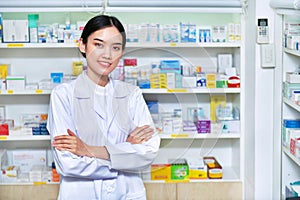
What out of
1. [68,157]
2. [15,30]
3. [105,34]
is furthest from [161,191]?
[105,34]

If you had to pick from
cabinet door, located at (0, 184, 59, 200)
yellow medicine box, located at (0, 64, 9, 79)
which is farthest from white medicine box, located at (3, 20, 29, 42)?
cabinet door, located at (0, 184, 59, 200)

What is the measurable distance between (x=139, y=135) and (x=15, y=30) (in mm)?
1523

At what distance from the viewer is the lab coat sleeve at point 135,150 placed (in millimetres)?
2350

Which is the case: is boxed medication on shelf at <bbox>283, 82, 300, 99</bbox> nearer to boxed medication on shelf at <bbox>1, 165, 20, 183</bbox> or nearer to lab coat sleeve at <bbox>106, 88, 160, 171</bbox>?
lab coat sleeve at <bbox>106, 88, 160, 171</bbox>

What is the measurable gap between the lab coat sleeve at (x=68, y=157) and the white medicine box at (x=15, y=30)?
1334 mm

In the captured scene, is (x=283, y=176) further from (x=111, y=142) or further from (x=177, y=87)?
(x=111, y=142)

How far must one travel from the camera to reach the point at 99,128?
2.34 m

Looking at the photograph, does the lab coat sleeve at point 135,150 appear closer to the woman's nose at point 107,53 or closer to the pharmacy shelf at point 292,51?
the woman's nose at point 107,53

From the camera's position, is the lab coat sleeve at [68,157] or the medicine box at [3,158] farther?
the medicine box at [3,158]

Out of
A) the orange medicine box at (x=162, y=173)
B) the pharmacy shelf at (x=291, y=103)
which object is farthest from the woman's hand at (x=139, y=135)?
the orange medicine box at (x=162, y=173)

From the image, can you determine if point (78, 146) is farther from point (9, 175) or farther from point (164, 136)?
point (9, 175)

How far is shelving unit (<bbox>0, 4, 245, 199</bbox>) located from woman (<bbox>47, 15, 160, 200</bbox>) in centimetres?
118

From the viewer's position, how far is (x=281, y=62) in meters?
3.38

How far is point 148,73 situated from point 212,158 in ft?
2.60
